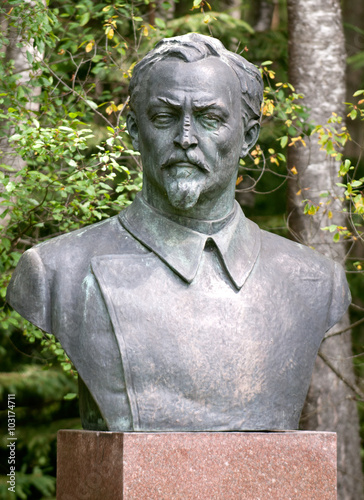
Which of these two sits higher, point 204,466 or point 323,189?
point 204,466

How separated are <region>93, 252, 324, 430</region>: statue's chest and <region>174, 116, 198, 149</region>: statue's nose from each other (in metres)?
0.47

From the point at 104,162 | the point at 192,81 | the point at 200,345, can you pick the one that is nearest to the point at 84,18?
the point at 104,162

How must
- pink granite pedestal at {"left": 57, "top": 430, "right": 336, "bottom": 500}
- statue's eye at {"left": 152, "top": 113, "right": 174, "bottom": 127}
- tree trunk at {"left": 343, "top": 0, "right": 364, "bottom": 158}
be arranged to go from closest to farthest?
1. pink granite pedestal at {"left": 57, "top": 430, "right": 336, "bottom": 500}
2. statue's eye at {"left": 152, "top": 113, "right": 174, "bottom": 127}
3. tree trunk at {"left": 343, "top": 0, "right": 364, "bottom": 158}

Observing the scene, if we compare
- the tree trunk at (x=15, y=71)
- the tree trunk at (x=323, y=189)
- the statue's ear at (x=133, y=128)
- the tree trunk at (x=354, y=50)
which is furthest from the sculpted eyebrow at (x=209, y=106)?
the tree trunk at (x=354, y=50)

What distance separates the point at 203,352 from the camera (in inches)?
137

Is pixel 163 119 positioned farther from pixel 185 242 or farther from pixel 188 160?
pixel 185 242

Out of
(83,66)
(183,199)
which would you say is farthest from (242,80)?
(83,66)

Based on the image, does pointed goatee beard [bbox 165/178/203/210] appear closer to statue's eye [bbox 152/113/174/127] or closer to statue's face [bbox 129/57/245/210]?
statue's face [bbox 129/57/245/210]

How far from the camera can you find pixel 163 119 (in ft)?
11.7

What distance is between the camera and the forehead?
3510 mm

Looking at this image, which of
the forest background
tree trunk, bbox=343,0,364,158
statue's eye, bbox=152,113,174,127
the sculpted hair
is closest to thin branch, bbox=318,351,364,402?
the forest background

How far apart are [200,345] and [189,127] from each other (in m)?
0.83

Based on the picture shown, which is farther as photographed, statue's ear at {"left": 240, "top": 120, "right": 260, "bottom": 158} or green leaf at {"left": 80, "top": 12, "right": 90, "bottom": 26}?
green leaf at {"left": 80, "top": 12, "right": 90, "bottom": 26}

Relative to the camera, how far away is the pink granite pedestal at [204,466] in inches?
129
